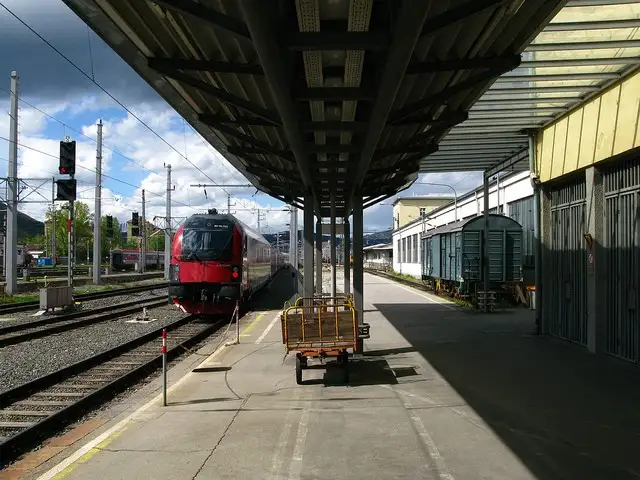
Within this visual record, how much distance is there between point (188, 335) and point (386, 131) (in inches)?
354

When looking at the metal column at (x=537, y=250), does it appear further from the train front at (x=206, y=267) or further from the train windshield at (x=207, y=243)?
the train windshield at (x=207, y=243)

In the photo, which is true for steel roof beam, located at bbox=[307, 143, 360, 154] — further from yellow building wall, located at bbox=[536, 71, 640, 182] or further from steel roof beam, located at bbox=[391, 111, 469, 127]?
yellow building wall, located at bbox=[536, 71, 640, 182]

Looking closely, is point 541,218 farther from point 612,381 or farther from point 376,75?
point 376,75

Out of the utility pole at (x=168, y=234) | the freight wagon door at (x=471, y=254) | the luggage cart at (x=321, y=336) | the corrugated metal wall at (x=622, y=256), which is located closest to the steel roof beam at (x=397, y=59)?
the luggage cart at (x=321, y=336)

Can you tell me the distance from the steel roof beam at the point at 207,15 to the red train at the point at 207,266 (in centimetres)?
1412

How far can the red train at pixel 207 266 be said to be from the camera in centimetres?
1842

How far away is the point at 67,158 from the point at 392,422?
20.5 meters

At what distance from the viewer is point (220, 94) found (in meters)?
6.36

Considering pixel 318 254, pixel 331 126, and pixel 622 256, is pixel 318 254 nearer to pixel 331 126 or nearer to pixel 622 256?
pixel 622 256

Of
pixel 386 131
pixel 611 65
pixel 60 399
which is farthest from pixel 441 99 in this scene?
pixel 60 399

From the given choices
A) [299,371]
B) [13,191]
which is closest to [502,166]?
[299,371]

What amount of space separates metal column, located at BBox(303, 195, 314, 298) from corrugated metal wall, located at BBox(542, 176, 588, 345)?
5544mm

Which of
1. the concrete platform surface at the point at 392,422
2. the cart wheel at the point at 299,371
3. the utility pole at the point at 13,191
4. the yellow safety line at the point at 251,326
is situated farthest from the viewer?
the utility pole at the point at 13,191

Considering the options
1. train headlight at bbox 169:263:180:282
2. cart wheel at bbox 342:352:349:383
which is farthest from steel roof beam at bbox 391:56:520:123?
train headlight at bbox 169:263:180:282
